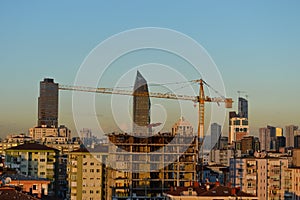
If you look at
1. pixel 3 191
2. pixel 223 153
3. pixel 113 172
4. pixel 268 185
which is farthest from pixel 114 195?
pixel 223 153

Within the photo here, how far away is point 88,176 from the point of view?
201 feet

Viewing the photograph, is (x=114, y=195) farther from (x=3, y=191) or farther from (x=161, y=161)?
(x=3, y=191)

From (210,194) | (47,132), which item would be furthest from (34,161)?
(47,132)

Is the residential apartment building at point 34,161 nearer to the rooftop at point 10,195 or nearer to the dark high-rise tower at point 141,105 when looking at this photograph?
the dark high-rise tower at point 141,105

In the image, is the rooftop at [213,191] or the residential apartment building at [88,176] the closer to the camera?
the rooftop at [213,191]

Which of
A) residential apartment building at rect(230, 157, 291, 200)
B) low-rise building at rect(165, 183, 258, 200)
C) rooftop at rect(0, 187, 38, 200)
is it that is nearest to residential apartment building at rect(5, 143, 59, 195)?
residential apartment building at rect(230, 157, 291, 200)

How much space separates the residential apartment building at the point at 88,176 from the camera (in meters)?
60.3

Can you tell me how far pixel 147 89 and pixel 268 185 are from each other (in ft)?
79.5

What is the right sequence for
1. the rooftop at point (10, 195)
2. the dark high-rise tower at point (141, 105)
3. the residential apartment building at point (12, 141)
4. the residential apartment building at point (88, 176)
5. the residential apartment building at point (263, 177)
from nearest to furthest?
the rooftop at point (10, 195) → the residential apartment building at point (263, 177) → the residential apartment building at point (88, 176) → the dark high-rise tower at point (141, 105) → the residential apartment building at point (12, 141)

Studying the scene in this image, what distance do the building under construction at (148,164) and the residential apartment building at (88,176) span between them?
559 cm

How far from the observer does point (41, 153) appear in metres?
65.1

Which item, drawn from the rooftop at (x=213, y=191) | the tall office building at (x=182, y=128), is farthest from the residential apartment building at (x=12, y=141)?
the rooftop at (x=213, y=191)

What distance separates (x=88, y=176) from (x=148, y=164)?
973 centimetres

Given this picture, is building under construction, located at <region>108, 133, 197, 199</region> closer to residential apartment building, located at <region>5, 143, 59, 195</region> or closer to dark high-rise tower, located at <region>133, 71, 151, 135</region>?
residential apartment building, located at <region>5, 143, 59, 195</region>
